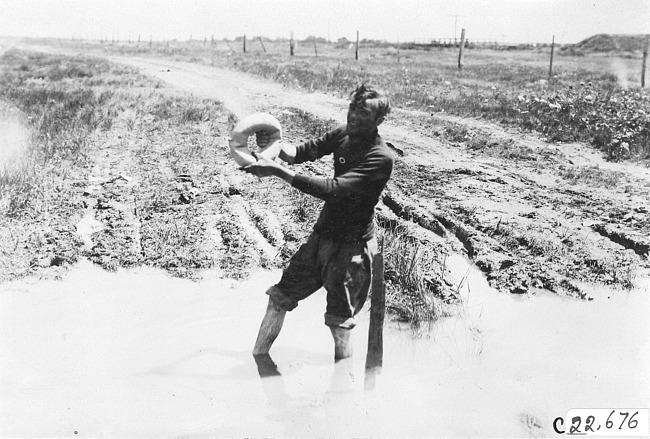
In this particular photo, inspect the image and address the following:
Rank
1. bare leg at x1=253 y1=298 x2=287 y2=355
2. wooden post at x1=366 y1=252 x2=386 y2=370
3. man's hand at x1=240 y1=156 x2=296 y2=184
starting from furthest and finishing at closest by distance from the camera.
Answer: bare leg at x1=253 y1=298 x2=287 y2=355, wooden post at x1=366 y1=252 x2=386 y2=370, man's hand at x1=240 y1=156 x2=296 y2=184

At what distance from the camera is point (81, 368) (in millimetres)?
3926

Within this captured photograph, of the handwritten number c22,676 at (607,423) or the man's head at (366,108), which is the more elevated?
the man's head at (366,108)

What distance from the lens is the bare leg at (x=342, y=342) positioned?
11.2 feet

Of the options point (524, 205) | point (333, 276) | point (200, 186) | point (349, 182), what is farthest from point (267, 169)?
point (524, 205)

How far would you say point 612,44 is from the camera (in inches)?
1644

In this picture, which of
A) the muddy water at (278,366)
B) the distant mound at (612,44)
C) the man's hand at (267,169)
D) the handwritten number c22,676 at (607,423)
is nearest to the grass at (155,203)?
the muddy water at (278,366)

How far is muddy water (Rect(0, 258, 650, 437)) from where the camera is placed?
3.43 meters

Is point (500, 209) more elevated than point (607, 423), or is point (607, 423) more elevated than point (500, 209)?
point (500, 209)

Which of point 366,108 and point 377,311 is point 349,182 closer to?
point 366,108

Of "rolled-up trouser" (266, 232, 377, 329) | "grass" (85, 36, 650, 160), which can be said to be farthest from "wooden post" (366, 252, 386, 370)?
"grass" (85, 36, 650, 160)

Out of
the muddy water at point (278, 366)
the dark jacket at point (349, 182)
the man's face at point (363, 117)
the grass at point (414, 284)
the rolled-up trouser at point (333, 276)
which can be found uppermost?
the man's face at point (363, 117)

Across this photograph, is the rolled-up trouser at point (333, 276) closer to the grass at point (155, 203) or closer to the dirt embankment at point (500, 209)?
the grass at point (155, 203)

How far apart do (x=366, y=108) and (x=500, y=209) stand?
4.34m

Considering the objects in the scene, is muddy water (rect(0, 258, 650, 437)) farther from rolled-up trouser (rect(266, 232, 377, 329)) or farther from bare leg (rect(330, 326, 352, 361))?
rolled-up trouser (rect(266, 232, 377, 329))
